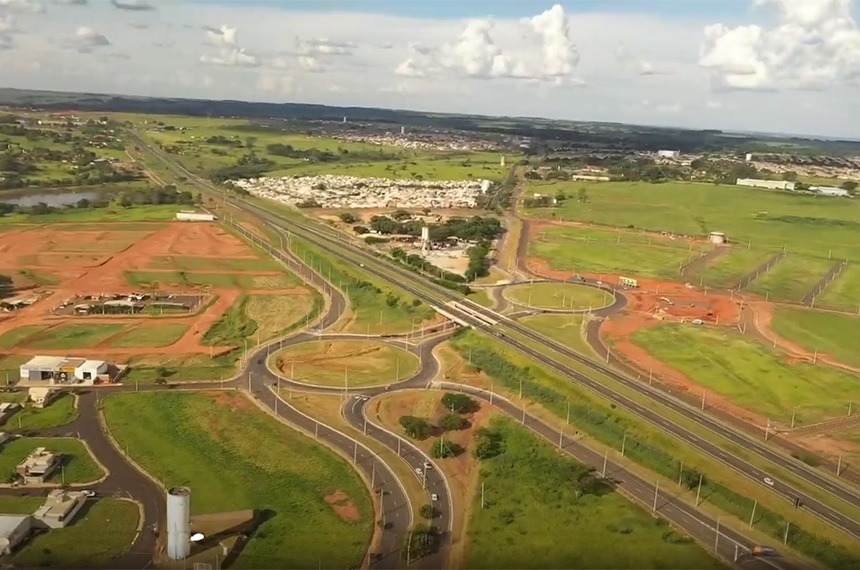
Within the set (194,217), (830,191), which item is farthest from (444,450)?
(830,191)

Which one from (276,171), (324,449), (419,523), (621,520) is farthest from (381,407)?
(276,171)

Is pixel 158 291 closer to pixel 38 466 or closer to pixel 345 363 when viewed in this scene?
pixel 345 363

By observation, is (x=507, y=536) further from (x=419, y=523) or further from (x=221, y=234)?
(x=221, y=234)

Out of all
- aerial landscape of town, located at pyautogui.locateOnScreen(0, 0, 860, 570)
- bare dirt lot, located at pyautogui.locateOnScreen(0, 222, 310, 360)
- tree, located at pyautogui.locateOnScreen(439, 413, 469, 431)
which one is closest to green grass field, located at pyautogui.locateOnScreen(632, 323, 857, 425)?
aerial landscape of town, located at pyautogui.locateOnScreen(0, 0, 860, 570)

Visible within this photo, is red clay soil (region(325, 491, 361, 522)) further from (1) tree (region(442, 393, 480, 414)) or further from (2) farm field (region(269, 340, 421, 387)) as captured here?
(2) farm field (region(269, 340, 421, 387))

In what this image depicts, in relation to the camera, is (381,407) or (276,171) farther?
(276,171)
